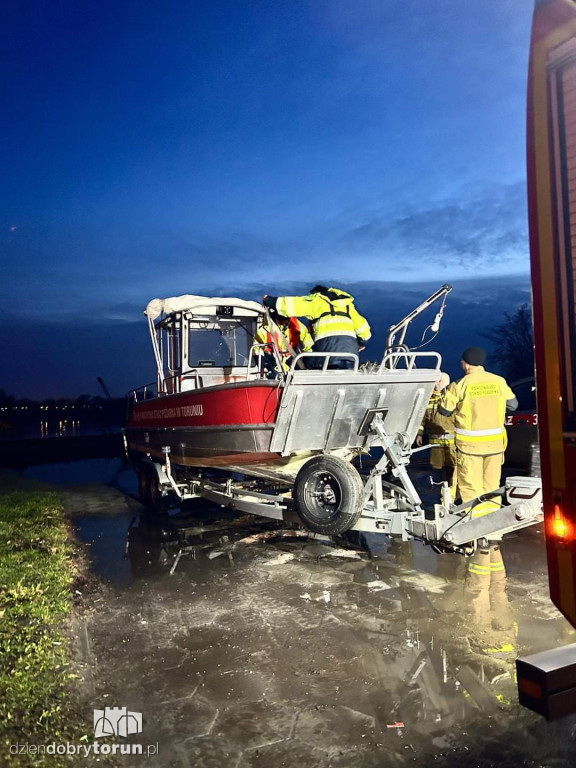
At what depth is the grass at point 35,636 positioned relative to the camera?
335 cm

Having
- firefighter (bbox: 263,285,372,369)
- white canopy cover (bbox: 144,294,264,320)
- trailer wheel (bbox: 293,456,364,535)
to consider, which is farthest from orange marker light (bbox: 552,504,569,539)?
white canopy cover (bbox: 144,294,264,320)

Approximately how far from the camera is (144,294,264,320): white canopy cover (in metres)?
8.88

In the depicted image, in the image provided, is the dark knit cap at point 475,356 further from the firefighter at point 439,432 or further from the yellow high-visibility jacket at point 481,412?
the firefighter at point 439,432

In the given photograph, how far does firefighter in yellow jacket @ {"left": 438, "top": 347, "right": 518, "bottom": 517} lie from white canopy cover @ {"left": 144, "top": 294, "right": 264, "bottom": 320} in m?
3.91

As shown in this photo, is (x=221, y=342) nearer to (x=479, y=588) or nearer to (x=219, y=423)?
(x=219, y=423)

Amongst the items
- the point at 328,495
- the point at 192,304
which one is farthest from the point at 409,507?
the point at 192,304

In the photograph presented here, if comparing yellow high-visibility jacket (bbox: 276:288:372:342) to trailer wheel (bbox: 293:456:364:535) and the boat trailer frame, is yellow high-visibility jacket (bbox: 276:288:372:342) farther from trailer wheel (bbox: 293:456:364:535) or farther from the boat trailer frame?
trailer wheel (bbox: 293:456:364:535)

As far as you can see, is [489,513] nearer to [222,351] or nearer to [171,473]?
[171,473]

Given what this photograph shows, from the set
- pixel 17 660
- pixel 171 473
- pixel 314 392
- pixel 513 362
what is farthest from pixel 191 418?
pixel 513 362

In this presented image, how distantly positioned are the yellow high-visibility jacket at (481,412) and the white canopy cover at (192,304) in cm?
399

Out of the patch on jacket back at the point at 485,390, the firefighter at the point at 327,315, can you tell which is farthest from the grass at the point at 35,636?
the patch on jacket back at the point at 485,390

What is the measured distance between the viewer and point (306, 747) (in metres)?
3.16

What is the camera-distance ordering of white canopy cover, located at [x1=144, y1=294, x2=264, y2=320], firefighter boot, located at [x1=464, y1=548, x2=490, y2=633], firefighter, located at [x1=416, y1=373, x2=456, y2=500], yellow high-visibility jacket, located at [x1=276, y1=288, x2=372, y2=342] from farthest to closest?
white canopy cover, located at [x1=144, y1=294, x2=264, y2=320] < firefighter, located at [x1=416, y1=373, x2=456, y2=500] < yellow high-visibility jacket, located at [x1=276, y1=288, x2=372, y2=342] < firefighter boot, located at [x1=464, y1=548, x2=490, y2=633]

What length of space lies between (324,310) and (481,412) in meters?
2.03
